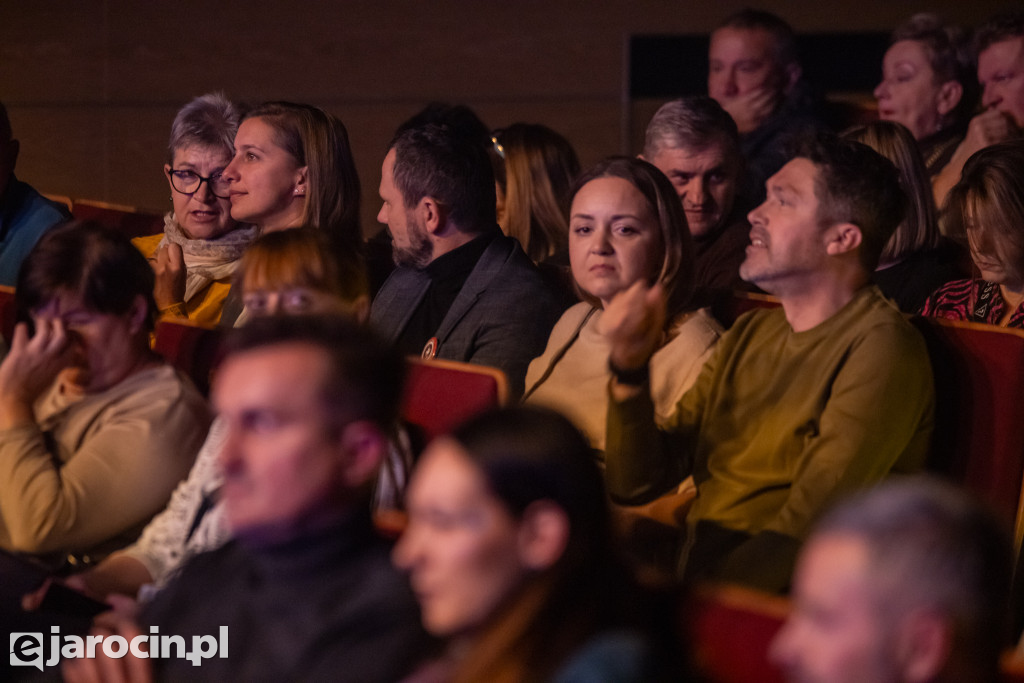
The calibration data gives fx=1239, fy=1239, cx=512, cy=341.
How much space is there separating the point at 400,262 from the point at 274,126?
0.40 m

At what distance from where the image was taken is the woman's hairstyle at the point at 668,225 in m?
1.84

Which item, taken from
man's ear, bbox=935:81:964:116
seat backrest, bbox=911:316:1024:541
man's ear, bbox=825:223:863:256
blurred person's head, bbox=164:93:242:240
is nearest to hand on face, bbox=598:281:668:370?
man's ear, bbox=825:223:863:256

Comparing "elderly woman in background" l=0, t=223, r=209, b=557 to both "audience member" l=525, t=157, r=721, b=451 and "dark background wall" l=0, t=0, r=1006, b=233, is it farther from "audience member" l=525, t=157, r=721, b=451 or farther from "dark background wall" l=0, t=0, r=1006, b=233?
"dark background wall" l=0, t=0, r=1006, b=233

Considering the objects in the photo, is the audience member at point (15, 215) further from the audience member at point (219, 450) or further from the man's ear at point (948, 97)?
the man's ear at point (948, 97)

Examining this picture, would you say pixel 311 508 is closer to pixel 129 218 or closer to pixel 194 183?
pixel 194 183

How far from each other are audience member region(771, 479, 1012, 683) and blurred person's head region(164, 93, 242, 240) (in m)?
1.98

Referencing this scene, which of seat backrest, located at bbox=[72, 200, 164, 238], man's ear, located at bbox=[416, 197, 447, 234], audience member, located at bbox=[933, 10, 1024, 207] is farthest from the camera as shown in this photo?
seat backrest, located at bbox=[72, 200, 164, 238]

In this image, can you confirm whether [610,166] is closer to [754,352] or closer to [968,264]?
[754,352]

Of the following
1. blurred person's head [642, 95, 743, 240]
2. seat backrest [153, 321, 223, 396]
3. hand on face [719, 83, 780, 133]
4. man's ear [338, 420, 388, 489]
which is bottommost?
seat backrest [153, 321, 223, 396]

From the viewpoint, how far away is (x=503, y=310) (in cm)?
205

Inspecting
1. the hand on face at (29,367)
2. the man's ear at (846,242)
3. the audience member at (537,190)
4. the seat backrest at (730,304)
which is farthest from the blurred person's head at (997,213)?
the hand on face at (29,367)

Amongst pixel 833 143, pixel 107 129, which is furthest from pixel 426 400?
pixel 107 129

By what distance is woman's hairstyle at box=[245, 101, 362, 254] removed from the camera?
7.75 ft

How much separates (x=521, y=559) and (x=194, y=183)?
1.90 metres
